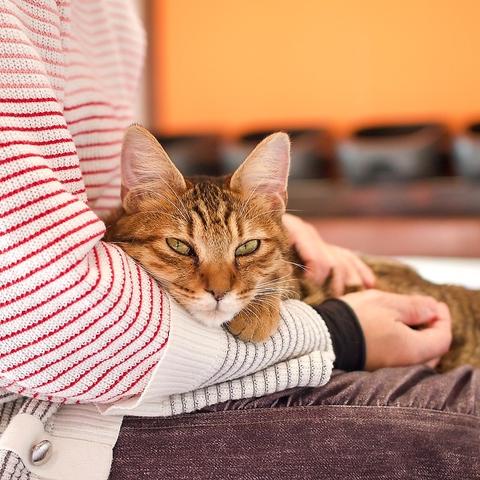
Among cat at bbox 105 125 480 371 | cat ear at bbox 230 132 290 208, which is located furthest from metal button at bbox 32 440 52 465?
cat ear at bbox 230 132 290 208

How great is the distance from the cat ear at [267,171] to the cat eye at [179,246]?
16 cm

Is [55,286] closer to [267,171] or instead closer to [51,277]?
[51,277]

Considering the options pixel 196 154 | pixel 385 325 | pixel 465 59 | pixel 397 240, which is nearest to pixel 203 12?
pixel 196 154

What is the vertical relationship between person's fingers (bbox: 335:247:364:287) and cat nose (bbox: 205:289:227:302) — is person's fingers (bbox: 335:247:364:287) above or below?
below

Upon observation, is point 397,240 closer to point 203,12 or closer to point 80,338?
point 203,12

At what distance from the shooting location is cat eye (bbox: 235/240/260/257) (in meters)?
1.00

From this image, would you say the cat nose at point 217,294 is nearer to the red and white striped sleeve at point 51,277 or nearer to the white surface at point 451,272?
the red and white striped sleeve at point 51,277

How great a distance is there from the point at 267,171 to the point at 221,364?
347 millimetres

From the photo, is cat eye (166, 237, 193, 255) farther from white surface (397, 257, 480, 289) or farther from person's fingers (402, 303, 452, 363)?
white surface (397, 257, 480, 289)

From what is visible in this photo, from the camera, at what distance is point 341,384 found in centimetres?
94

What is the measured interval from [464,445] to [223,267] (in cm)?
40

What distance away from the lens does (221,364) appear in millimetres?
845

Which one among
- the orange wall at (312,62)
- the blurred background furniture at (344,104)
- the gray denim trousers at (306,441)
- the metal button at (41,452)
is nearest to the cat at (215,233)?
the gray denim trousers at (306,441)

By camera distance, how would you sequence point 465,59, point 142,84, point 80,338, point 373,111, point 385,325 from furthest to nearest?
point 142,84, point 373,111, point 465,59, point 385,325, point 80,338
